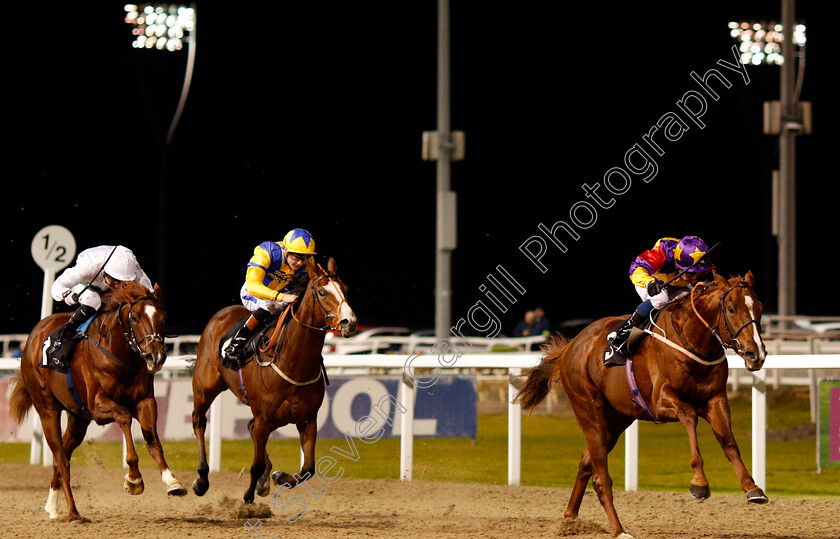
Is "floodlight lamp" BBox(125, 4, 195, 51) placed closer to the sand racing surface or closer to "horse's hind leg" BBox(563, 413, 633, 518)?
the sand racing surface

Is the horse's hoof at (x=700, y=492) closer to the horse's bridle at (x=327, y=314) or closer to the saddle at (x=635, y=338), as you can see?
the saddle at (x=635, y=338)

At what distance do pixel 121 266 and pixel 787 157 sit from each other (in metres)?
10.6

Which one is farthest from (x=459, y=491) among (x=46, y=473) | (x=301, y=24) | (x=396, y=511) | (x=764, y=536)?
(x=301, y=24)

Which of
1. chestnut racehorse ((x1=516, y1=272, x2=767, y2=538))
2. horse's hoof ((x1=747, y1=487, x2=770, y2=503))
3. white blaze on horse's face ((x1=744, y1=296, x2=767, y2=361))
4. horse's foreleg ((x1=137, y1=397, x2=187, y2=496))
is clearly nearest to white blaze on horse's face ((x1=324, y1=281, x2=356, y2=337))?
horse's foreleg ((x1=137, y1=397, x2=187, y2=496))

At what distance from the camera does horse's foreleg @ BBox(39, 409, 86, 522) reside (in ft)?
21.5

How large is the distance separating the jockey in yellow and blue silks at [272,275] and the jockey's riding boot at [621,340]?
6.30ft

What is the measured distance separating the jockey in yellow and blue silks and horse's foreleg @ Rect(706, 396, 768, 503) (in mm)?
2552

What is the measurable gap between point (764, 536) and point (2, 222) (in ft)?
82.6

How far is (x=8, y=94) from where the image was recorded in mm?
27984

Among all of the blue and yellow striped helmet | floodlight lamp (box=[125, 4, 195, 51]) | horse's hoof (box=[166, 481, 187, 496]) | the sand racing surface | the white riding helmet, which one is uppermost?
floodlight lamp (box=[125, 4, 195, 51])

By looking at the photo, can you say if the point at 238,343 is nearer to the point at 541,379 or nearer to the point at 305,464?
the point at 305,464

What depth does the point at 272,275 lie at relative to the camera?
23.2 ft

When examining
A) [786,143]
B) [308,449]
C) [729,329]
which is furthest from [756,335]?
[786,143]

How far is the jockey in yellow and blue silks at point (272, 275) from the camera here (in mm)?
6719
